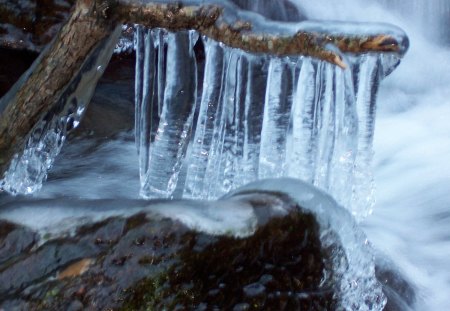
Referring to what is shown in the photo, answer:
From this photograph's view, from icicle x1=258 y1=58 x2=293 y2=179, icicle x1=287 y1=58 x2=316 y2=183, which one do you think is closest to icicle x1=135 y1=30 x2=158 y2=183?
icicle x1=258 y1=58 x2=293 y2=179

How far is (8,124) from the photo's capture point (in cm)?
296

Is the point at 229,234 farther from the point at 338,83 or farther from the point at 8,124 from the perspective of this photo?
the point at 8,124

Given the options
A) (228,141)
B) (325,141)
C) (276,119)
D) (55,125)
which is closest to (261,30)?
(276,119)

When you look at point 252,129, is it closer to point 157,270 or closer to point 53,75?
point 53,75

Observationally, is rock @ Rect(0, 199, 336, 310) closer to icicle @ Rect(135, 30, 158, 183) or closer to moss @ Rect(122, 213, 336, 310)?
moss @ Rect(122, 213, 336, 310)

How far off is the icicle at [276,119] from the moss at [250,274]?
0.65 meters

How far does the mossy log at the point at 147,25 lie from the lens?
2.49 meters

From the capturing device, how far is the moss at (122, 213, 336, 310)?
7.64ft

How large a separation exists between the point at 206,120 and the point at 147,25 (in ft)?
2.33

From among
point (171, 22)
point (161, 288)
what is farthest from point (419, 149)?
point (161, 288)

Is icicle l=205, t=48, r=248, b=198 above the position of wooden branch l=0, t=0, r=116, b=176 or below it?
below

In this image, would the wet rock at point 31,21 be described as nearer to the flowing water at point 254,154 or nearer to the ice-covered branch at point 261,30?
the flowing water at point 254,154

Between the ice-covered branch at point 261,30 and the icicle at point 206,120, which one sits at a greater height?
the ice-covered branch at point 261,30

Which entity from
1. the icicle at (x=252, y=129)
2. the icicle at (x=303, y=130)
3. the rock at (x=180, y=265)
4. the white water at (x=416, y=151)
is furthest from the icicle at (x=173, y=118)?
the white water at (x=416, y=151)
